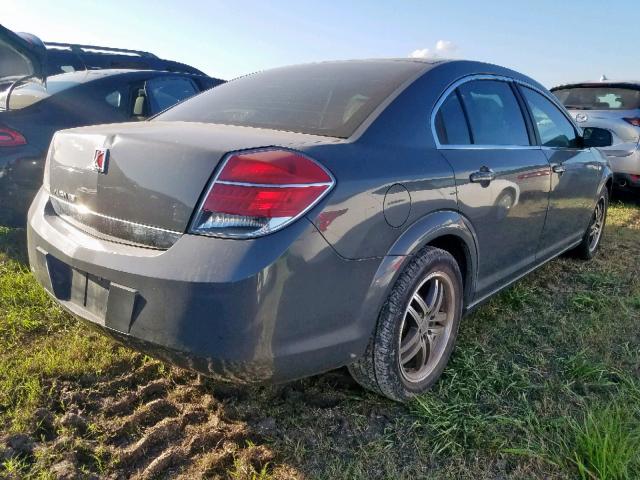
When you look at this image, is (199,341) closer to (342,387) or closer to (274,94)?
(342,387)

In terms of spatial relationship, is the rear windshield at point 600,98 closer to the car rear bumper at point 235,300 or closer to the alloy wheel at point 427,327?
the alloy wheel at point 427,327

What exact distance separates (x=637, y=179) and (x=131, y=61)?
6.73m

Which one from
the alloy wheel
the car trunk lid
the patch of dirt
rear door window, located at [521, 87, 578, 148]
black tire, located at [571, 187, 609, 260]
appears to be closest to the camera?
the car trunk lid

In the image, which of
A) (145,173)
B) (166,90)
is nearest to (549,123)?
(145,173)

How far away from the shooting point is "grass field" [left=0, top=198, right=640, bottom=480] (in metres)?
1.79

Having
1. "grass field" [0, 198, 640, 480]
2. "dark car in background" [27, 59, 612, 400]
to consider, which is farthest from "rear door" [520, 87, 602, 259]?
"grass field" [0, 198, 640, 480]

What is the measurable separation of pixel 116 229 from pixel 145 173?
24 centimetres

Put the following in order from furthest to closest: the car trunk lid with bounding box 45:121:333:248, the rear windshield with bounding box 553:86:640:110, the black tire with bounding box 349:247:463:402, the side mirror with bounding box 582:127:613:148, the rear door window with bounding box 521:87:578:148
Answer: the rear windshield with bounding box 553:86:640:110 → the side mirror with bounding box 582:127:613:148 → the rear door window with bounding box 521:87:578:148 → the black tire with bounding box 349:247:463:402 → the car trunk lid with bounding box 45:121:333:248

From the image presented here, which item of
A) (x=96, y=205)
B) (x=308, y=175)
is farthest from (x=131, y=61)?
(x=308, y=175)

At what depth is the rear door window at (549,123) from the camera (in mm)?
3164

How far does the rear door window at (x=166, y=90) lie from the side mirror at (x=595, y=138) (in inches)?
128

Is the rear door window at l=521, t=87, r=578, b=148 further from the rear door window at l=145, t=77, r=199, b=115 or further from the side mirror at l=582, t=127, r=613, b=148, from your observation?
the rear door window at l=145, t=77, r=199, b=115

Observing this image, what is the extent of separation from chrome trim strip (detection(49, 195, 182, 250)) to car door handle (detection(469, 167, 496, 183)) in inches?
53.6

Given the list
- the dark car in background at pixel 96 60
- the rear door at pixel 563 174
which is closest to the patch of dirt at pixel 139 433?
the rear door at pixel 563 174
